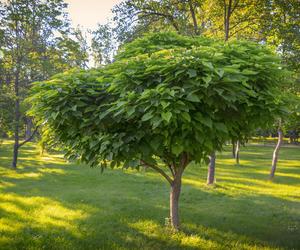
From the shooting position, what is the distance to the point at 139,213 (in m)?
7.45

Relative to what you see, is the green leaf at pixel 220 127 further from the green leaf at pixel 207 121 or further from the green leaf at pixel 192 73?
the green leaf at pixel 192 73

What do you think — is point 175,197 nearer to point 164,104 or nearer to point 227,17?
point 164,104

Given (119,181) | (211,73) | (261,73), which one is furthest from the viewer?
(119,181)

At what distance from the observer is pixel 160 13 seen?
1147 centimetres

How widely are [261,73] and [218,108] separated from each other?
0.78m

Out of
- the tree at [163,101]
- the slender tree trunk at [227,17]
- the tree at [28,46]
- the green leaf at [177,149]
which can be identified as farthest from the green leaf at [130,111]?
the tree at [28,46]

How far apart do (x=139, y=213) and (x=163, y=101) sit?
486 cm

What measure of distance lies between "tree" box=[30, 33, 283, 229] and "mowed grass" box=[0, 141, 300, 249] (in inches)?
75.7

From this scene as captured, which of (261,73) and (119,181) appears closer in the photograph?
(261,73)

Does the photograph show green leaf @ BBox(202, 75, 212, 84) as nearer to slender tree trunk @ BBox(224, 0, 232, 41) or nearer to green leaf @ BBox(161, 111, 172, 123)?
green leaf @ BBox(161, 111, 172, 123)

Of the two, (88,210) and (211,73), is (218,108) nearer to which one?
(211,73)

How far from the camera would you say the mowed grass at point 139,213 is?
218 inches

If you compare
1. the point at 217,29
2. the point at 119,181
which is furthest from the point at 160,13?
the point at 119,181

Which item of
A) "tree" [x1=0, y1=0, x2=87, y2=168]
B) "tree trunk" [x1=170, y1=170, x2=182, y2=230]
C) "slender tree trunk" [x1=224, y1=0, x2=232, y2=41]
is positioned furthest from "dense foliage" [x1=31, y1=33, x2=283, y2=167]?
"tree" [x1=0, y1=0, x2=87, y2=168]
